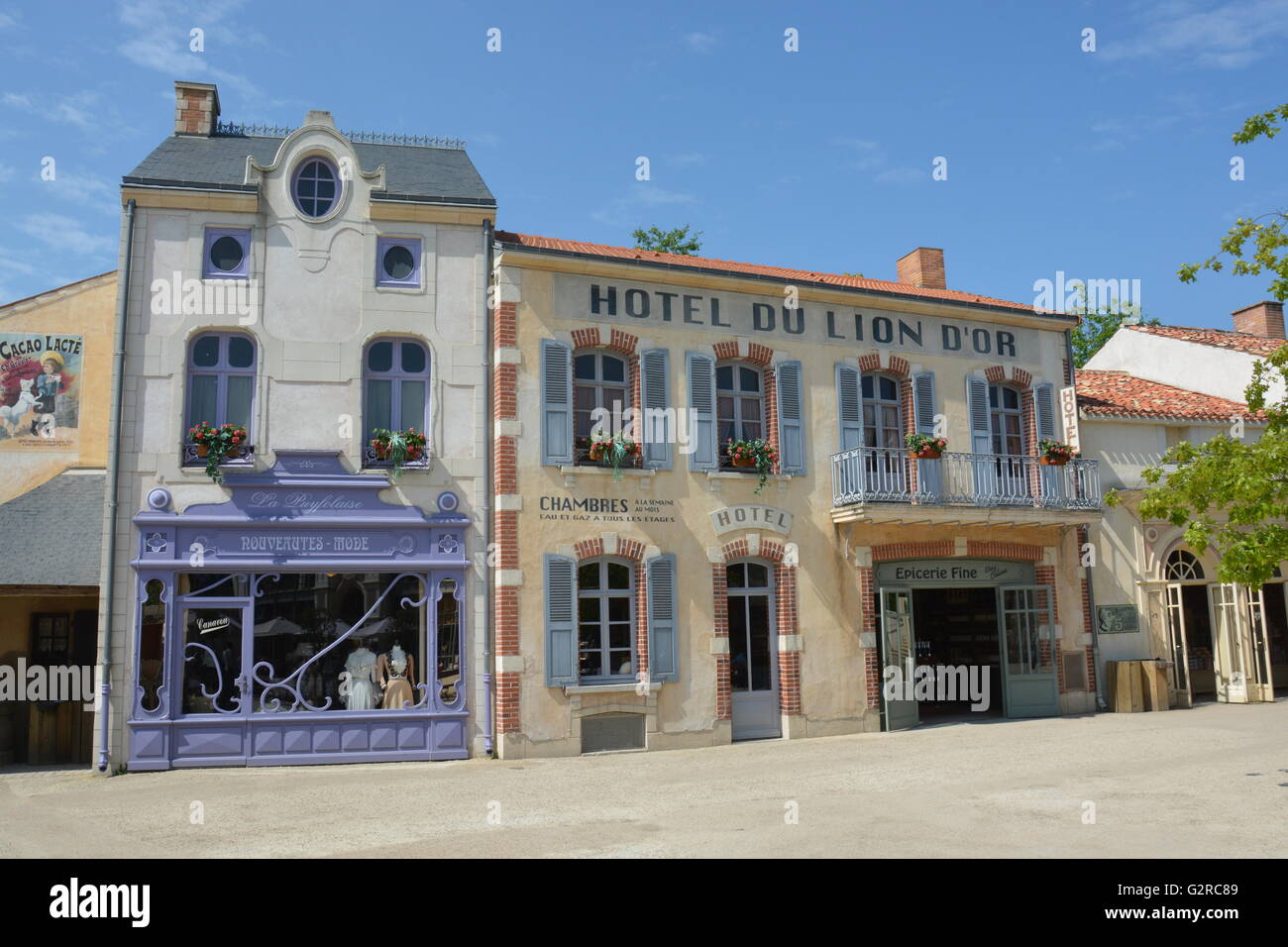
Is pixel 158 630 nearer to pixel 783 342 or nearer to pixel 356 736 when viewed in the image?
pixel 356 736

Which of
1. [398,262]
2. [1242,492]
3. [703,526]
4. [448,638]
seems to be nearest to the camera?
[1242,492]

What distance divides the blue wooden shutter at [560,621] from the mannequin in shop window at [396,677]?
1.84 metres

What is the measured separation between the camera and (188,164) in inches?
587

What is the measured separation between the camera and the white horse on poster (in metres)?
16.4

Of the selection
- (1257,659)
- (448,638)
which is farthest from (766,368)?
(1257,659)

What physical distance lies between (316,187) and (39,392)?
585cm

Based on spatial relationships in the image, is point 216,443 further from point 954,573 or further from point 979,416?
point 979,416

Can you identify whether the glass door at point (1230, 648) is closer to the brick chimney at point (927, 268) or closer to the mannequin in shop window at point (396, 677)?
the brick chimney at point (927, 268)

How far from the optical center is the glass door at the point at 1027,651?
17.6m

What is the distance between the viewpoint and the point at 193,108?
16.1 meters

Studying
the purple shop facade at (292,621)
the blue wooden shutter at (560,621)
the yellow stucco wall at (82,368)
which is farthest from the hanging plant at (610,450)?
the yellow stucco wall at (82,368)

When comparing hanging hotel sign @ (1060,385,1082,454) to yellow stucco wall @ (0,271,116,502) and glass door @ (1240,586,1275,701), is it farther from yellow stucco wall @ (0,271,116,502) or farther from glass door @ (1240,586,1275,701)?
yellow stucco wall @ (0,271,116,502)

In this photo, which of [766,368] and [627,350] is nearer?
[627,350]
